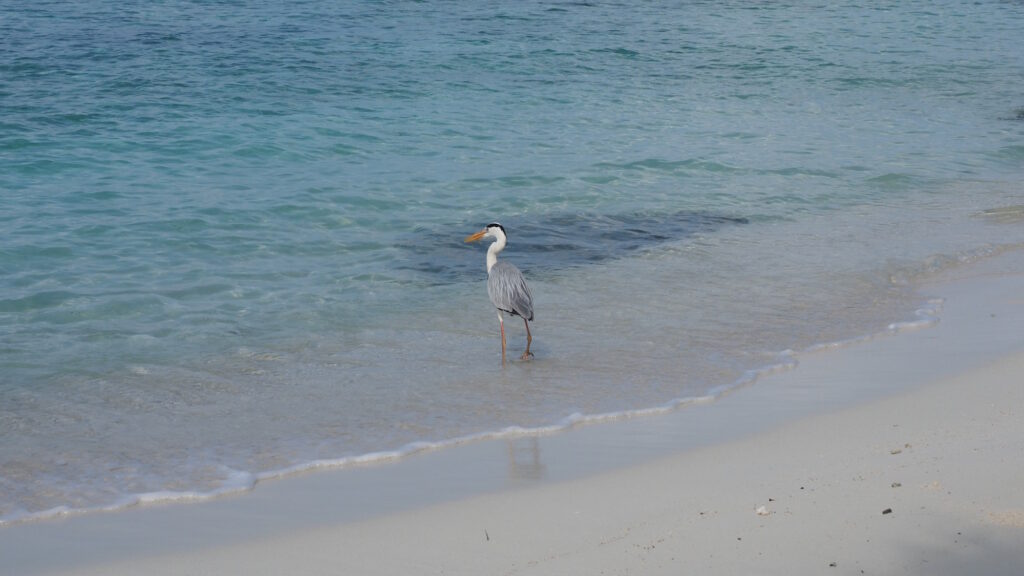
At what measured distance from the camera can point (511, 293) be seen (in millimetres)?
8070

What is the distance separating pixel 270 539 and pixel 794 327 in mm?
4911

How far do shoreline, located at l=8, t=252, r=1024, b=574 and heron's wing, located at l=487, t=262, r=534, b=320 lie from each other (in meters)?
1.60

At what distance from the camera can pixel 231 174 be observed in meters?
13.9

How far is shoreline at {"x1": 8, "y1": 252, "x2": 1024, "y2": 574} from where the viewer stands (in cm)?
470

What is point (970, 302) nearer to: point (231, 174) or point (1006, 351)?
point (1006, 351)

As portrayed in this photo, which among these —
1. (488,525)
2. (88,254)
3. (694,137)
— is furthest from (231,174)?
(488,525)

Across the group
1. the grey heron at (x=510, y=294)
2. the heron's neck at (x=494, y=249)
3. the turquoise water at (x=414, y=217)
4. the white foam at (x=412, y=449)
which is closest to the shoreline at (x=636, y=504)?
the white foam at (x=412, y=449)

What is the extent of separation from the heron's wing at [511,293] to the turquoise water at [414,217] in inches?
15.1

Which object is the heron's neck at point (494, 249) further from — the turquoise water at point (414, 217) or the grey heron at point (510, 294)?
the turquoise water at point (414, 217)

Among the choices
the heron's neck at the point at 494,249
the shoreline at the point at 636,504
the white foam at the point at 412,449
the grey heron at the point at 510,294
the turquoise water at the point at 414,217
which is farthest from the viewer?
the heron's neck at the point at 494,249

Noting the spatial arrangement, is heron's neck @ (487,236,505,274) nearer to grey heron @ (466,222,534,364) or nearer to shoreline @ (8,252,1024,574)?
grey heron @ (466,222,534,364)

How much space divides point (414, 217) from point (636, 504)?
752 centimetres

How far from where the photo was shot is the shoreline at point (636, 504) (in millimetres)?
4703

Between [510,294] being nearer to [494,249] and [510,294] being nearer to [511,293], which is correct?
[511,293]
